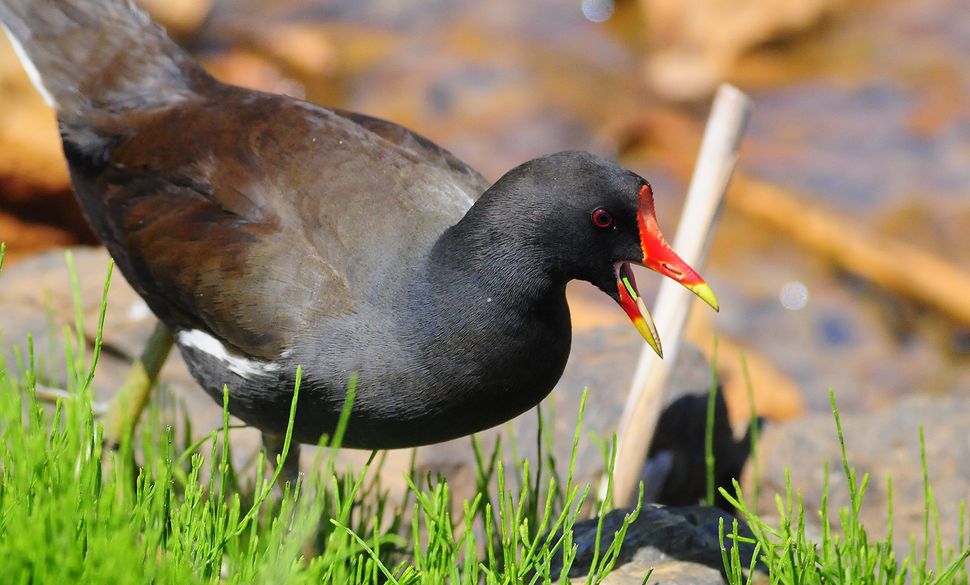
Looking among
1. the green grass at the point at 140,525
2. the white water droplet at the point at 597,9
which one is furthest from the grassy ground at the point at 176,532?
the white water droplet at the point at 597,9

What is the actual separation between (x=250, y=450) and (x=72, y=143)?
1284 mm

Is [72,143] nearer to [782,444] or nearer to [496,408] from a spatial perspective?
[496,408]

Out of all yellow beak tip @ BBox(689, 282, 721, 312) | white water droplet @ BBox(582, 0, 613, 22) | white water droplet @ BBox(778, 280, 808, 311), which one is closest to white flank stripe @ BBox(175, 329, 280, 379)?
yellow beak tip @ BBox(689, 282, 721, 312)

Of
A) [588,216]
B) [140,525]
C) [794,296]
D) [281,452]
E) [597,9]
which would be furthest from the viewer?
[597,9]

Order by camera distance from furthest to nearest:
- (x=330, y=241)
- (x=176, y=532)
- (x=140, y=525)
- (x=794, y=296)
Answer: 1. (x=794, y=296)
2. (x=330, y=241)
3. (x=140, y=525)
4. (x=176, y=532)

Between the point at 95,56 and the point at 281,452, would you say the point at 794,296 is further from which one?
the point at 95,56

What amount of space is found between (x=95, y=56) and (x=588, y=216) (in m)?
2.03

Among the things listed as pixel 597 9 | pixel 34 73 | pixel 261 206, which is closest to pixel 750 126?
pixel 597 9

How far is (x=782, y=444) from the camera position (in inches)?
168

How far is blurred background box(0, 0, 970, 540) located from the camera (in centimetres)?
702

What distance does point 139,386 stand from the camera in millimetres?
4020

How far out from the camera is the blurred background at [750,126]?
7023mm

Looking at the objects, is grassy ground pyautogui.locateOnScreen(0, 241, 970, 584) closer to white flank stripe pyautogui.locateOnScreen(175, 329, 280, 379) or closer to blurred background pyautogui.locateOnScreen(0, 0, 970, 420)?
white flank stripe pyautogui.locateOnScreen(175, 329, 280, 379)

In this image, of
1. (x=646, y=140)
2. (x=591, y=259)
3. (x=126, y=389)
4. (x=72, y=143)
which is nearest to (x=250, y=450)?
(x=126, y=389)
